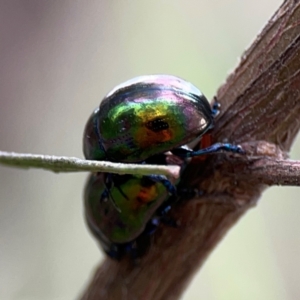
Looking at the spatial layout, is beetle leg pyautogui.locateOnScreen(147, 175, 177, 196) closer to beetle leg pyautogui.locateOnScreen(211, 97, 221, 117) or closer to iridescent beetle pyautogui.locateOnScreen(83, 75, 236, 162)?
iridescent beetle pyautogui.locateOnScreen(83, 75, 236, 162)

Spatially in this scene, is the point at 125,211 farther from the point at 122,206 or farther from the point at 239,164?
the point at 239,164

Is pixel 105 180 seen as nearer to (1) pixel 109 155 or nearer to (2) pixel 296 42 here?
(1) pixel 109 155

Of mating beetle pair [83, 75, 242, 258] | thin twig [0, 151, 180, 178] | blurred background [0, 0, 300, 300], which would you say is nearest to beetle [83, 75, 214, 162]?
mating beetle pair [83, 75, 242, 258]

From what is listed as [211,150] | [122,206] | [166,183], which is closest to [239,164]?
[211,150]

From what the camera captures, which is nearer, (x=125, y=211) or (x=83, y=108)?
(x=125, y=211)

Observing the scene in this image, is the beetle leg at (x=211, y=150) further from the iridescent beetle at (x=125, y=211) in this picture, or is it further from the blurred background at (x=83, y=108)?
the blurred background at (x=83, y=108)

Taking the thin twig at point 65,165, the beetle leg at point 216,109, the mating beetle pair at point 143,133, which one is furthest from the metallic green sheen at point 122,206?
the thin twig at point 65,165

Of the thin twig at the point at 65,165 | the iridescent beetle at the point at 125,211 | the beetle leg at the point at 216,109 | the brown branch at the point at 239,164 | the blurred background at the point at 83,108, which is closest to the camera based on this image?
the thin twig at the point at 65,165
